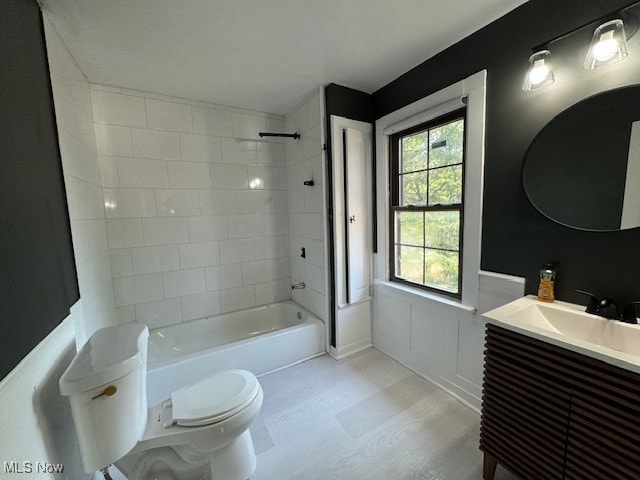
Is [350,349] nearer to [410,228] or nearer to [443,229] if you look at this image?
[410,228]

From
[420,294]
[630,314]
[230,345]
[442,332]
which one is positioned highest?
[630,314]

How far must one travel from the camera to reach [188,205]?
233 cm

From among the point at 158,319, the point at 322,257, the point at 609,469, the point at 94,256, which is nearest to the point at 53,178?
the point at 94,256

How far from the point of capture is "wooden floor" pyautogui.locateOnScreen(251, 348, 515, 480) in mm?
1317

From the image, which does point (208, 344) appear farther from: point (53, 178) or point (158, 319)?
point (53, 178)

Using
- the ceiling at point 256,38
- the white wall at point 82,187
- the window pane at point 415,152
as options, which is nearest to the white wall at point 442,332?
the window pane at point 415,152

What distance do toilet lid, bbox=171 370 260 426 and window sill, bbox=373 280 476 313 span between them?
4.30 ft

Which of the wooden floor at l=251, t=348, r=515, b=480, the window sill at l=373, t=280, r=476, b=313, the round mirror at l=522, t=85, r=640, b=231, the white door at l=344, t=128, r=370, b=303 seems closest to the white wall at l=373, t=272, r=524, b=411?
the window sill at l=373, t=280, r=476, b=313

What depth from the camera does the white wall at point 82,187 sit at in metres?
1.34

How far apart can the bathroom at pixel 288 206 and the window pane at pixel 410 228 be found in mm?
114

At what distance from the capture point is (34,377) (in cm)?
83

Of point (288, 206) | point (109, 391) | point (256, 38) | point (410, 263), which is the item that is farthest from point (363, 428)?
point (256, 38)

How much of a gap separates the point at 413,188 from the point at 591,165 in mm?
1021

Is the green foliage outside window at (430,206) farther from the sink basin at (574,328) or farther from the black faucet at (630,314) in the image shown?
the black faucet at (630,314)
